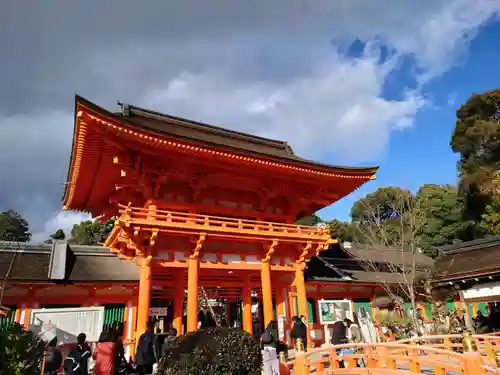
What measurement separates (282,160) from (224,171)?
2.24 m

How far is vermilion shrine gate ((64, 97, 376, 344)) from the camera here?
11484 millimetres

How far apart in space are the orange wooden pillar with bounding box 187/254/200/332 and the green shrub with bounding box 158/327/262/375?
27.8ft

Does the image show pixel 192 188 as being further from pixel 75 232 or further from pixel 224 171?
pixel 75 232

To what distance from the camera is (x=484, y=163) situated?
3838 centimetres

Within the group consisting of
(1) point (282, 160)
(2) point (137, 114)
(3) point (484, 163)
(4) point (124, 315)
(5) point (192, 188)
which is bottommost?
(4) point (124, 315)

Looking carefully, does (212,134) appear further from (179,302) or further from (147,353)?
(147,353)

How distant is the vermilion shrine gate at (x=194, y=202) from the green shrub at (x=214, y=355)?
7992mm

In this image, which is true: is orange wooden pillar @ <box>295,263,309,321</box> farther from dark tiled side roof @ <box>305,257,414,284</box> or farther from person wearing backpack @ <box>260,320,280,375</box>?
person wearing backpack @ <box>260,320,280,375</box>

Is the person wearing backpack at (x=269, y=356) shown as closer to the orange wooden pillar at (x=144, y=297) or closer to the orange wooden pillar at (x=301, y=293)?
the orange wooden pillar at (x=144, y=297)

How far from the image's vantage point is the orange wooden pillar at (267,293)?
43.2 ft

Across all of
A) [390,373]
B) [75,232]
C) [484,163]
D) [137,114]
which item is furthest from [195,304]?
[75,232]

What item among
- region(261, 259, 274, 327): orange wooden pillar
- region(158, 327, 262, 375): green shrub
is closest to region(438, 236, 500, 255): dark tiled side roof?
region(261, 259, 274, 327): orange wooden pillar

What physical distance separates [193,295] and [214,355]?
879cm

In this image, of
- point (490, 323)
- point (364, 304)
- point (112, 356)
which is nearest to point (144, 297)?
point (112, 356)
